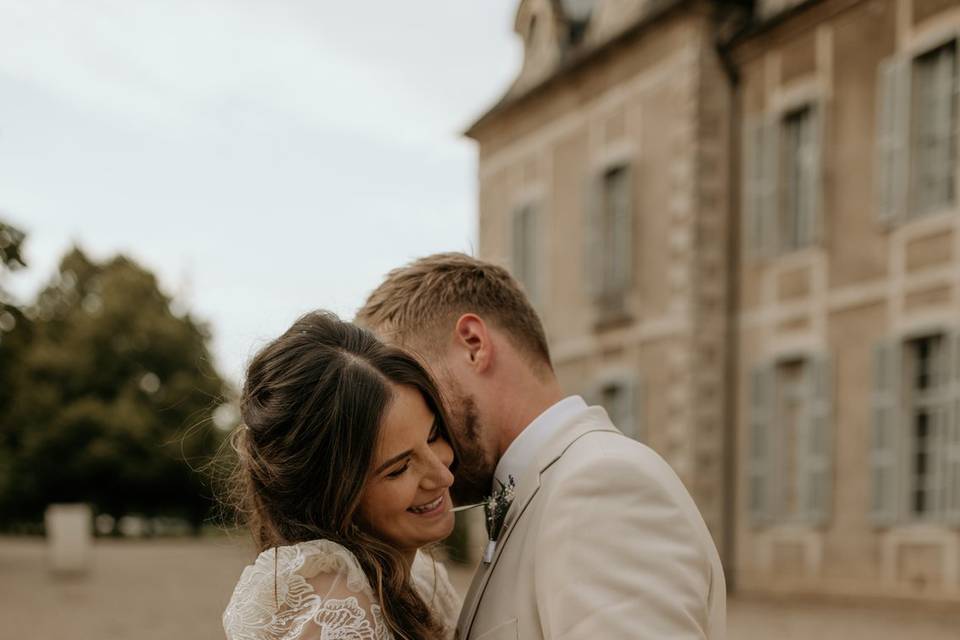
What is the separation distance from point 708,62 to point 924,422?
634 cm

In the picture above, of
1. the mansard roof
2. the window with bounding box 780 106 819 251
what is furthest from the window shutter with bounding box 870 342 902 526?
the mansard roof

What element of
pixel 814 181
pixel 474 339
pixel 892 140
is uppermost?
pixel 892 140

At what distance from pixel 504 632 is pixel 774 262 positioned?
1562 centimetres

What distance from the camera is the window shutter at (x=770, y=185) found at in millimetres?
17562

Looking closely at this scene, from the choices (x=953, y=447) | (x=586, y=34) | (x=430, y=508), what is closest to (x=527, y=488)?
(x=430, y=508)

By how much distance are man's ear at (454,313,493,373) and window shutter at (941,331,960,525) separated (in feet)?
39.6

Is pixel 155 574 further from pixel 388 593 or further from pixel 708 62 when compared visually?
pixel 388 593

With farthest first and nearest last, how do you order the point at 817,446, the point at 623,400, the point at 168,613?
the point at 623,400, the point at 817,446, the point at 168,613

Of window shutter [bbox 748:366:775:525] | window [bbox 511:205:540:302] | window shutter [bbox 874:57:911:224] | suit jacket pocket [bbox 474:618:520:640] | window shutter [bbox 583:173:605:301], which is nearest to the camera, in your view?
suit jacket pocket [bbox 474:618:520:640]

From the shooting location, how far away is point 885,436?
600 inches

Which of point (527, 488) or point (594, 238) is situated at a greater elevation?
point (594, 238)

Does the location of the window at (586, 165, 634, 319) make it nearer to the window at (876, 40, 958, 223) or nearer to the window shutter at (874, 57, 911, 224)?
the window shutter at (874, 57, 911, 224)

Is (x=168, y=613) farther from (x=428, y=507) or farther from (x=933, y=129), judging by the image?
(x=428, y=507)

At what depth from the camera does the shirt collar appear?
117 inches
